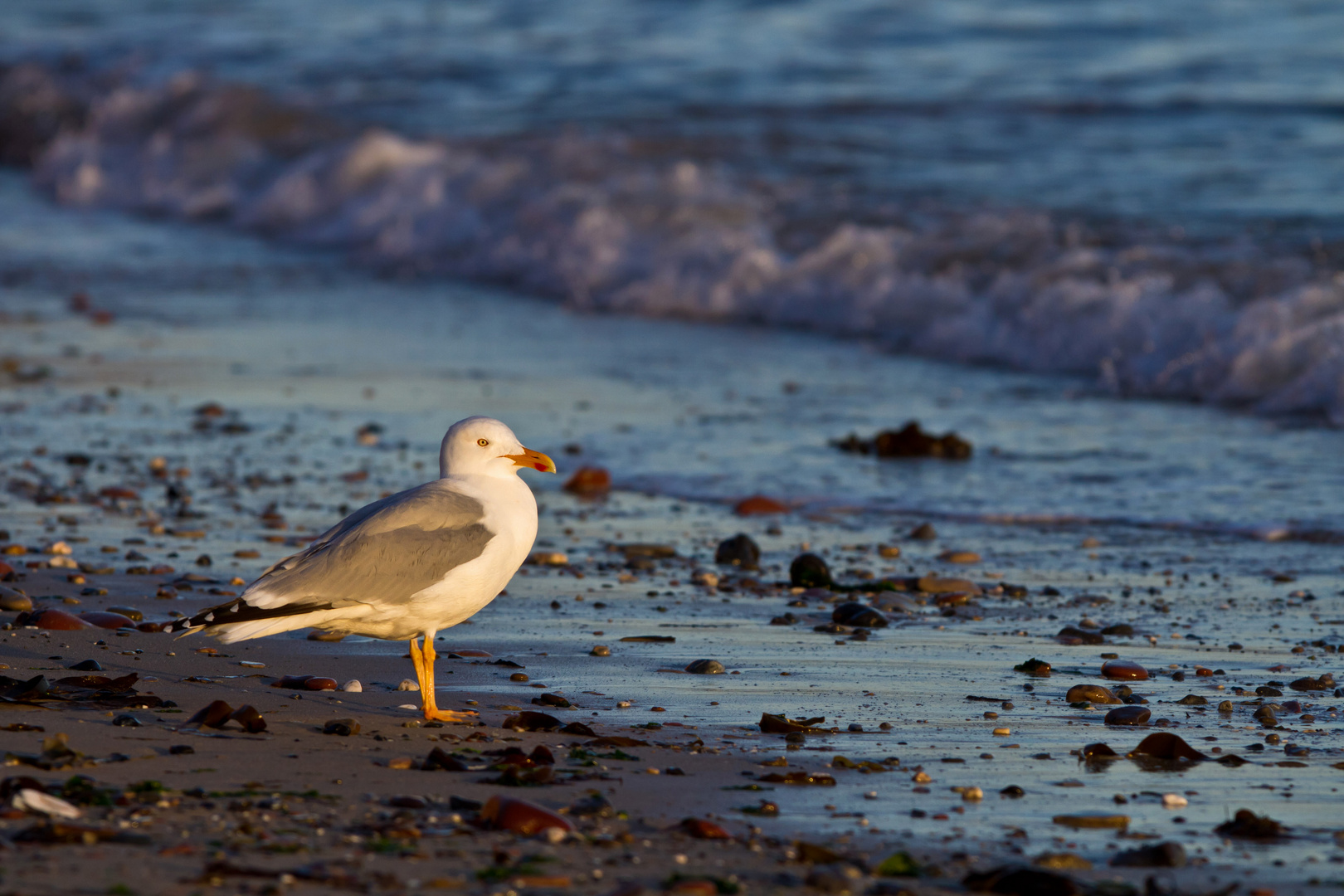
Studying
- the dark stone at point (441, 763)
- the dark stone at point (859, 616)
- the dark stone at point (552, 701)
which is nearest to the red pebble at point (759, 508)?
the dark stone at point (859, 616)

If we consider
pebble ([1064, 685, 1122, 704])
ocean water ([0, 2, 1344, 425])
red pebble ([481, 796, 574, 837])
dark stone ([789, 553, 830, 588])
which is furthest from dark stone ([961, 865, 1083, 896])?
ocean water ([0, 2, 1344, 425])

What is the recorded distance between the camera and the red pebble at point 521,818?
3.81m

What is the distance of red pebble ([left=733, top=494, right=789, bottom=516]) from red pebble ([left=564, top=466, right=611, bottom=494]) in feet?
2.60

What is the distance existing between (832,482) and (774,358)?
3.70m

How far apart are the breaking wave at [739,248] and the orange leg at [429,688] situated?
21.6 ft

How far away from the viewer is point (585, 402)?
10.6 metres

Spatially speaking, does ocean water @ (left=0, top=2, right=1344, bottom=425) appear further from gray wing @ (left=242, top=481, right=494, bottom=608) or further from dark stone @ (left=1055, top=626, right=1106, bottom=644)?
gray wing @ (left=242, top=481, right=494, bottom=608)

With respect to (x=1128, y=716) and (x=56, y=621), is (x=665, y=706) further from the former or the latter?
(x=56, y=621)

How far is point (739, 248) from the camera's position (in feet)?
49.1

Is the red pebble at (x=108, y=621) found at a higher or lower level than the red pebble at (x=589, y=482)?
lower

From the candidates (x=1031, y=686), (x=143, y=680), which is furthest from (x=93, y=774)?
(x=1031, y=686)

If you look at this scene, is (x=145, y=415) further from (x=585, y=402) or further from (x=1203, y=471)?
(x=1203, y=471)

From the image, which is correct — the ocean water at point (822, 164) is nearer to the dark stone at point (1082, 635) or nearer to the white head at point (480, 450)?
the dark stone at point (1082, 635)

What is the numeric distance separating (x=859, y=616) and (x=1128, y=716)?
1.45 meters
